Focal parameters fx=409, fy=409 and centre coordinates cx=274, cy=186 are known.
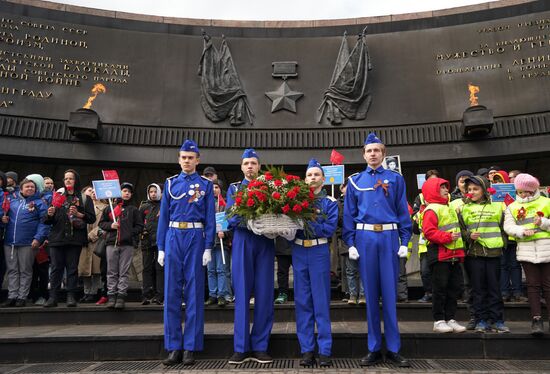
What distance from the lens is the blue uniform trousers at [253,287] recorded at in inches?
170

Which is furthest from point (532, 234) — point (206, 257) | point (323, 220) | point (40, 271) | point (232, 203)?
point (40, 271)

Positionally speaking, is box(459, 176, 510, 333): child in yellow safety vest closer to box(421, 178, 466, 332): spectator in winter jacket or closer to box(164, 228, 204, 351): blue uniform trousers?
box(421, 178, 466, 332): spectator in winter jacket

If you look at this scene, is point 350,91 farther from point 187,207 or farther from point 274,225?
point 274,225

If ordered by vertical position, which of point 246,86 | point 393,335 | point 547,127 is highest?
point 246,86

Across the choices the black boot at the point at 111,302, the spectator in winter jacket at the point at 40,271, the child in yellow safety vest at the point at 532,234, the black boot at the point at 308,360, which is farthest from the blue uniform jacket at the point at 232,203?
the spectator in winter jacket at the point at 40,271

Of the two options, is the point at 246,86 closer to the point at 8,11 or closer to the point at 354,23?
the point at 354,23

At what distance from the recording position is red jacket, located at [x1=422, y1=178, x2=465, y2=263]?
5.10 m

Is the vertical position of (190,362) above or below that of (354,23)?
below

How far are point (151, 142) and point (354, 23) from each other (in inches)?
232

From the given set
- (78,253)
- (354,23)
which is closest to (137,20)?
(354,23)

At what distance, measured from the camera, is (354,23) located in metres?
10.4

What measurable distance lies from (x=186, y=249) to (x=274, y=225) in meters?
1.13

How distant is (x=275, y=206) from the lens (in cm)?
411

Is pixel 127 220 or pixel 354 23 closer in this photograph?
pixel 127 220
